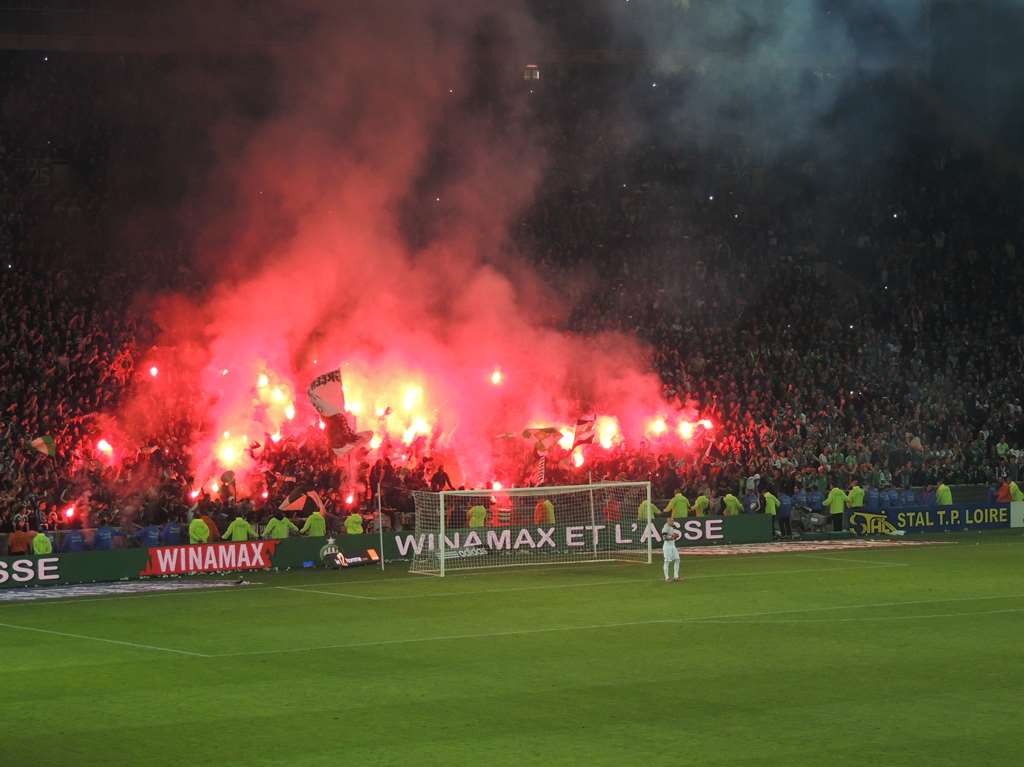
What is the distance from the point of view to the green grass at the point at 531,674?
11.2 metres

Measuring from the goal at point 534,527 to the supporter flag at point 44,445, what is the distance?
699 cm

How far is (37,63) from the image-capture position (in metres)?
37.0

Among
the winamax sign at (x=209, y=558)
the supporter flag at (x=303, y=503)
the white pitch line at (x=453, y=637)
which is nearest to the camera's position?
the white pitch line at (x=453, y=637)

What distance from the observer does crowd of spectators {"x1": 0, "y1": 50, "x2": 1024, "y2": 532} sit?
3009cm

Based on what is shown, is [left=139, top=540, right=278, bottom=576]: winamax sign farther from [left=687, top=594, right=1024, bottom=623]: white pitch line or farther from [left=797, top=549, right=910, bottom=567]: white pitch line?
[left=687, top=594, right=1024, bottom=623]: white pitch line

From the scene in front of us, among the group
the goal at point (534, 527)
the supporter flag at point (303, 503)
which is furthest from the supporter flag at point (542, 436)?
the supporter flag at point (303, 503)

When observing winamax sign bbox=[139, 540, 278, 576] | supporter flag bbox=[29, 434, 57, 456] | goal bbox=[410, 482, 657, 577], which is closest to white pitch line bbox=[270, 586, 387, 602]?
winamax sign bbox=[139, 540, 278, 576]

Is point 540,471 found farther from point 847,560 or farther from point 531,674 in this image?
point 531,674

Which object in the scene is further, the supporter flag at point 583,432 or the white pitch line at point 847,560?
the supporter flag at point 583,432

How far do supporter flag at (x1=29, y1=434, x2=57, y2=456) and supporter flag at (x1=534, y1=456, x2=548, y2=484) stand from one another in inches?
415

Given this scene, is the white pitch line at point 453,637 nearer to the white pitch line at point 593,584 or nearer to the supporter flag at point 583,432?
the white pitch line at point 593,584

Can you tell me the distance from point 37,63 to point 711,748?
3115 cm

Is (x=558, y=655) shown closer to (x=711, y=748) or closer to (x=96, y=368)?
(x=711, y=748)

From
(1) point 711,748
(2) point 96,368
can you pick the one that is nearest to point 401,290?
(2) point 96,368
